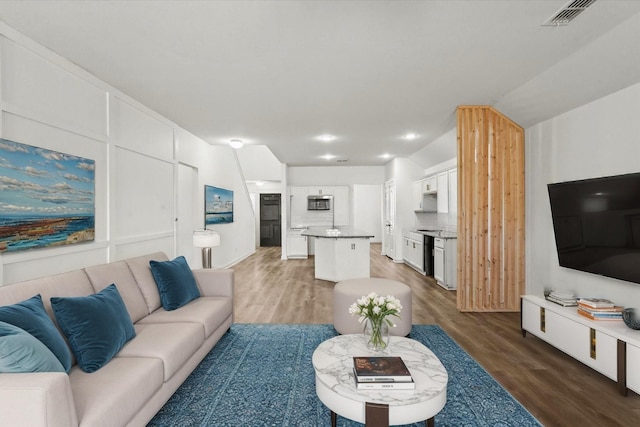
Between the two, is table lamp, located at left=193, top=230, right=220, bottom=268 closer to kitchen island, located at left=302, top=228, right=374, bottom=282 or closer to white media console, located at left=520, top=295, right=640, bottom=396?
kitchen island, located at left=302, top=228, right=374, bottom=282

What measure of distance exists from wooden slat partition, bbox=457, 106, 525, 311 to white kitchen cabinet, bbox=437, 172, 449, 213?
213 cm

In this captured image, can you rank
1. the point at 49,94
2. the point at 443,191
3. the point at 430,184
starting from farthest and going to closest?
the point at 430,184 → the point at 443,191 → the point at 49,94

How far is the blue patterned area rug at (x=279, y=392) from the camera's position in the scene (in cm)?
210

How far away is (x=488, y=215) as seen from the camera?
437cm

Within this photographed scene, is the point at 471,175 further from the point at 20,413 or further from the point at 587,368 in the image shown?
the point at 20,413

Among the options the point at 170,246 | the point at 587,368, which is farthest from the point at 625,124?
the point at 170,246

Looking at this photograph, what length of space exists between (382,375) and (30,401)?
1.53m

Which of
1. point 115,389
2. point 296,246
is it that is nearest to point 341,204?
point 296,246

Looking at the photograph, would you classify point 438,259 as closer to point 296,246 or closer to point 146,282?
point 296,246

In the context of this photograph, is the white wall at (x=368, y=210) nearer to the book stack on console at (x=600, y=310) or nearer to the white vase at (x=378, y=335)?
the book stack on console at (x=600, y=310)

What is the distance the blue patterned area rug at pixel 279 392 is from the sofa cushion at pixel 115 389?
389 mm

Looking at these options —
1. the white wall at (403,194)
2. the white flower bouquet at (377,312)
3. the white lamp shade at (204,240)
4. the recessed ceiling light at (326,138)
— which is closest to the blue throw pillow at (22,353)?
the white flower bouquet at (377,312)

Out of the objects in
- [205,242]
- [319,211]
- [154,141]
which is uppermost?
[154,141]

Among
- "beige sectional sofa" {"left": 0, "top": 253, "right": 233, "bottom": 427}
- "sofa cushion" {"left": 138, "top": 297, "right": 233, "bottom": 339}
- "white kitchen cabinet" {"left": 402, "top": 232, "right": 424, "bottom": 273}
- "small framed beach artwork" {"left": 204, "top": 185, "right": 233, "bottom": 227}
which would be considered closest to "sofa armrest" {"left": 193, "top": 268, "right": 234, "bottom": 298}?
"beige sectional sofa" {"left": 0, "top": 253, "right": 233, "bottom": 427}
